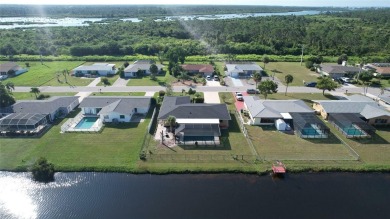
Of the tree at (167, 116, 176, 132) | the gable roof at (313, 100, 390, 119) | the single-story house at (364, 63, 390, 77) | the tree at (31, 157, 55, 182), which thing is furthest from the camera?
the single-story house at (364, 63, 390, 77)

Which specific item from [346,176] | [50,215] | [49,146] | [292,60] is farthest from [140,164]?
[292,60]

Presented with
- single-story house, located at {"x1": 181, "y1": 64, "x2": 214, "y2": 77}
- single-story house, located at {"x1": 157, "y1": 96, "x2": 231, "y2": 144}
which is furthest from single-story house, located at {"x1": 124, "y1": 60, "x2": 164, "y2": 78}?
single-story house, located at {"x1": 157, "y1": 96, "x2": 231, "y2": 144}

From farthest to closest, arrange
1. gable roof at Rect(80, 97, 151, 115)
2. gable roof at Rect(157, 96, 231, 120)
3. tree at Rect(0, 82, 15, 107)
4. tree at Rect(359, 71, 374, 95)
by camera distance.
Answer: tree at Rect(359, 71, 374, 95) < tree at Rect(0, 82, 15, 107) < gable roof at Rect(80, 97, 151, 115) < gable roof at Rect(157, 96, 231, 120)

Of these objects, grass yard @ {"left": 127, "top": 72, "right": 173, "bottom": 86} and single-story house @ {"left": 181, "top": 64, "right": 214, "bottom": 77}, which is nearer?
grass yard @ {"left": 127, "top": 72, "right": 173, "bottom": 86}

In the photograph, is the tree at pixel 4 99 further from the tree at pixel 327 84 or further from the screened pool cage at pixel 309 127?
the tree at pixel 327 84

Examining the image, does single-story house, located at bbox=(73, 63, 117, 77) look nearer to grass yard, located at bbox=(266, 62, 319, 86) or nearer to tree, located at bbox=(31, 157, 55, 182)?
grass yard, located at bbox=(266, 62, 319, 86)

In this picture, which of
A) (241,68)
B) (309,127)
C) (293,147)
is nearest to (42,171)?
(293,147)

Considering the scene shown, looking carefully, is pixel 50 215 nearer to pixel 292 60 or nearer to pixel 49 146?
pixel 49 146
